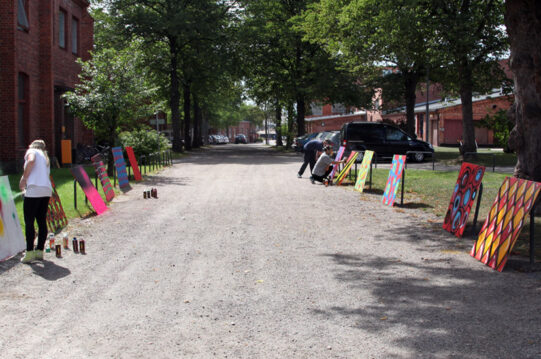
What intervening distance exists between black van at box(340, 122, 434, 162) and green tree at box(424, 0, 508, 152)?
8.87 ft

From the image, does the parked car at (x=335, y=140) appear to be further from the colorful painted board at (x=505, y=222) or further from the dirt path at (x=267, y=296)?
the colorful painted board at (x=505, y=222)

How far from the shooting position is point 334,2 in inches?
903

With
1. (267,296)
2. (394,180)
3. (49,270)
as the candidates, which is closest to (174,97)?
(394,180)

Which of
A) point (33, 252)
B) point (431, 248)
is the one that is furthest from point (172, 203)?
point (431, 248)

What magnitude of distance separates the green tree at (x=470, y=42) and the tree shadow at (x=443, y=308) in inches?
607

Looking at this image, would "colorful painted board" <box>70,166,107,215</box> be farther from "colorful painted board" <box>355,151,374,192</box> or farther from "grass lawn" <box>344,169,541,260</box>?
"colorful painted board" <box>355,151,374,192</box>

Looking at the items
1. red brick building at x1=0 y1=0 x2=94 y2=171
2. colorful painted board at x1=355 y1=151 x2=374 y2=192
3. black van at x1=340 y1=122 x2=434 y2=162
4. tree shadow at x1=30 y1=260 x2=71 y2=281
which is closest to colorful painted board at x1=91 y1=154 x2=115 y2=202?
tree shadow at x1=30 y1=260 x2=71 y2=281

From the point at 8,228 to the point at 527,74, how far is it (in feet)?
28.8

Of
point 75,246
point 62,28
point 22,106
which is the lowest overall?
point 75,246

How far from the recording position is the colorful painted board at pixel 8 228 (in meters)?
7.39

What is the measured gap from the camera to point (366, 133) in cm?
2653

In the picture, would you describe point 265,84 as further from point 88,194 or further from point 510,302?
point 510,302

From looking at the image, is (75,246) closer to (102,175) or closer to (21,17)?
(102,175)

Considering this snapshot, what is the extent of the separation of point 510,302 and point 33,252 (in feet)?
18.4
